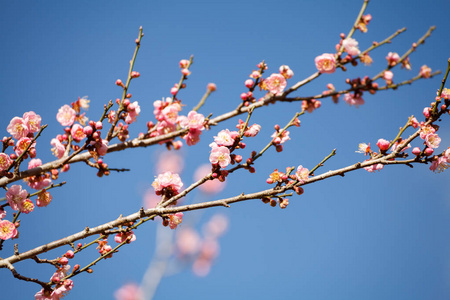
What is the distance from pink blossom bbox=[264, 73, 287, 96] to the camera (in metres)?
3.09

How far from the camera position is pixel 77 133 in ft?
9.61

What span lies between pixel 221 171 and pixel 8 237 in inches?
82.0

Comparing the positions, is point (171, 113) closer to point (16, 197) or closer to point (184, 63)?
point (184, 63)

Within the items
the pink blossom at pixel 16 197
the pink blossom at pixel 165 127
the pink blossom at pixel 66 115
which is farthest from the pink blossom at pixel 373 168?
the pink blossom at pixel 16 197

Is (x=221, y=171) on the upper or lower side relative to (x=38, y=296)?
upper

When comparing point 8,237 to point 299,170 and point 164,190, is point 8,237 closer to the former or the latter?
point 164,190

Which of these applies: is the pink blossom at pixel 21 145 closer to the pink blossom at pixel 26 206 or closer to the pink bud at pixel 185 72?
the pink blossom at pixel 26 206

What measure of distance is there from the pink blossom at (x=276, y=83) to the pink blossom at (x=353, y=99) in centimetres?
59

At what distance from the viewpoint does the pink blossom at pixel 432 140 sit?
9.50 feet

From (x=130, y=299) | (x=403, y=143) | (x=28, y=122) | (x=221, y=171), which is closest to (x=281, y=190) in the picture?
(x=221, y=171)

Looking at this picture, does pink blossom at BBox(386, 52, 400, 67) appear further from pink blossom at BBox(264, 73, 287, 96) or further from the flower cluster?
the flower cluster

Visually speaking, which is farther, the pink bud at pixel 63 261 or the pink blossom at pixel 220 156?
the pink bud at pixel 63 261

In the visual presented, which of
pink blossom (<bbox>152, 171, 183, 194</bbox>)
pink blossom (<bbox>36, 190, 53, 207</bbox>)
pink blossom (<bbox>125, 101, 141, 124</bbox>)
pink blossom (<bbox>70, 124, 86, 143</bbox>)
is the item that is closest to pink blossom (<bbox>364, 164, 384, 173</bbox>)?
pink blossom (<bbox>152, 171, 183, 194</bbox>)

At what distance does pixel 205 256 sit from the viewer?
10602 mm
